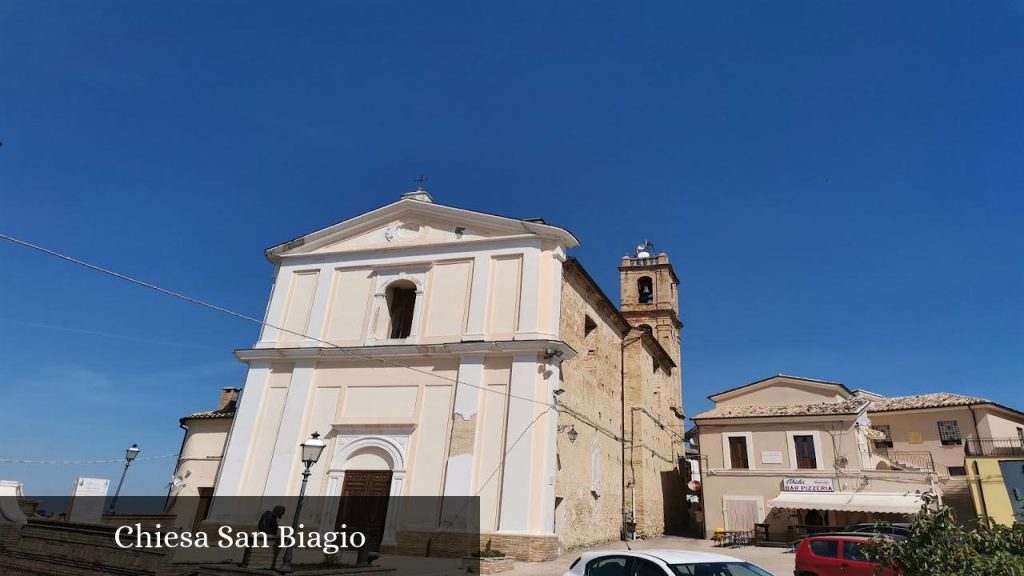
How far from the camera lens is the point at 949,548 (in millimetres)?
5484

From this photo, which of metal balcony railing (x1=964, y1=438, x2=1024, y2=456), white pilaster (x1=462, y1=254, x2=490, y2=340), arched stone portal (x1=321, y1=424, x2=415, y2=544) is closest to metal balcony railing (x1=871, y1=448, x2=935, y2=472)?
metal balcony railing (x1=964, y1=438, x2=1024, y2=456)

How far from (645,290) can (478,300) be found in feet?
65.8

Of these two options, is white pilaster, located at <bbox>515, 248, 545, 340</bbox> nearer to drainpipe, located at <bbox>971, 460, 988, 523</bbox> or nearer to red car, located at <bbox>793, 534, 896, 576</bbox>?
red car, located at <bbox>793, 534, 896, 576</bbox>

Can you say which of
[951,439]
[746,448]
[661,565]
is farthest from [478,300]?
[951,439]

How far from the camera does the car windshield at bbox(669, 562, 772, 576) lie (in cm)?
635

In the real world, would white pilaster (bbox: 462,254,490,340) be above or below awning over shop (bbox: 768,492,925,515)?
above

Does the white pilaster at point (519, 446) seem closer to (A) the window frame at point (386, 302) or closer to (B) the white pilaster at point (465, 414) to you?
(B) the white pilaster at point (465, 414)

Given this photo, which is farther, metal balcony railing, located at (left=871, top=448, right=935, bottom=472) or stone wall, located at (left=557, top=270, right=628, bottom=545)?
metal balcony railing, located at (left=871, top=448, right=935, bottom=472)

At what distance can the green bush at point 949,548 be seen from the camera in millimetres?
5070

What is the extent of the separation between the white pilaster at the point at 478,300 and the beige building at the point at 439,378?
0.15 feet

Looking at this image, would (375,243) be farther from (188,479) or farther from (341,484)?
(188,479)

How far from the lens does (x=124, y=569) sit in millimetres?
10602

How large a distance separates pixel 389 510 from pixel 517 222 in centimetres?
939

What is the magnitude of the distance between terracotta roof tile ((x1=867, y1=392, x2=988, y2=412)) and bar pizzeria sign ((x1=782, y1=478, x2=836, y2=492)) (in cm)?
980
